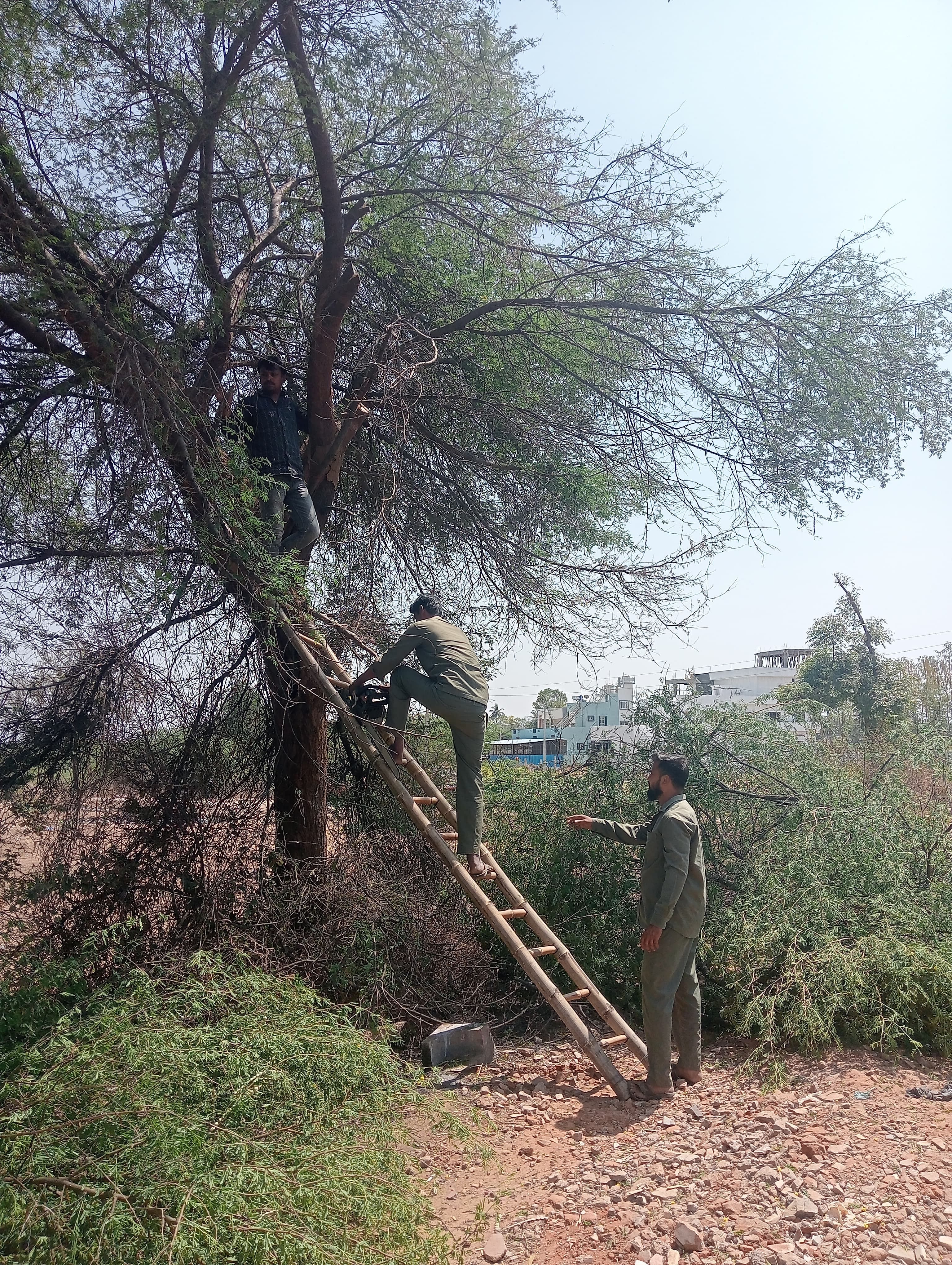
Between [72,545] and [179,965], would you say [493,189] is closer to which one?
[72,545]

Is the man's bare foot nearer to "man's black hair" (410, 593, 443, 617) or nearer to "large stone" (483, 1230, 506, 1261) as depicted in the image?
"large stone" (483, 1230, 506, 1261)

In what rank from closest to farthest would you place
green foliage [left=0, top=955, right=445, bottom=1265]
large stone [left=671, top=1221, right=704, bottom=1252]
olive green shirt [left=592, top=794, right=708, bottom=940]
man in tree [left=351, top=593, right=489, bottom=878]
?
1. green foliage [left=0, top=955, right=445, bottom=1265]
2. large stone [left=671, top=1221, right=704, bottom=1252]
3. olive green shirt [left=592, top=794, right=708, bottom=940]
4. man in tree [left=351, top=593, right=489, bottom=878]

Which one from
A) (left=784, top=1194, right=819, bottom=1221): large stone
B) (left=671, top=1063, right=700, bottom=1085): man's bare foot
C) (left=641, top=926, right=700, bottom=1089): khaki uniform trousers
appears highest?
(left=641, top=926, right=700, bottom=1089): khaki uniform trousers

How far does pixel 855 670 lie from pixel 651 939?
675 inches

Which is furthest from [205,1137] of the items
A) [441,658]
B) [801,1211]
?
[441,658]

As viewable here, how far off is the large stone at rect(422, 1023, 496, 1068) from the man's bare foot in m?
1.20

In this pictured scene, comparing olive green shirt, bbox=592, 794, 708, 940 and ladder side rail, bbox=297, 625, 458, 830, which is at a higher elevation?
ladder side rail, bbox=297, 625, 458, 830

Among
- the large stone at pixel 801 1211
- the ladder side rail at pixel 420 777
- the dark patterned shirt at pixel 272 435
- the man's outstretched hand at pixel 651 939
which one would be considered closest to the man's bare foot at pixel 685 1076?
the man's outstretched hand at pixel 651 939

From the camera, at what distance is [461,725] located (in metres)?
6.47

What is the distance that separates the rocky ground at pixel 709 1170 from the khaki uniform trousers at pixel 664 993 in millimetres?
217

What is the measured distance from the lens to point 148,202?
6.70 m

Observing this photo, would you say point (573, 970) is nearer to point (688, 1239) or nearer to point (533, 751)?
point (688, 1239)

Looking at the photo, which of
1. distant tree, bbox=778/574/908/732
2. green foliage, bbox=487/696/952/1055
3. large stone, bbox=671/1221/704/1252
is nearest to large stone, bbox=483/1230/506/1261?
large stone, bbox=671/1221/704/1252

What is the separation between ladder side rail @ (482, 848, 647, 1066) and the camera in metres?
6.06
